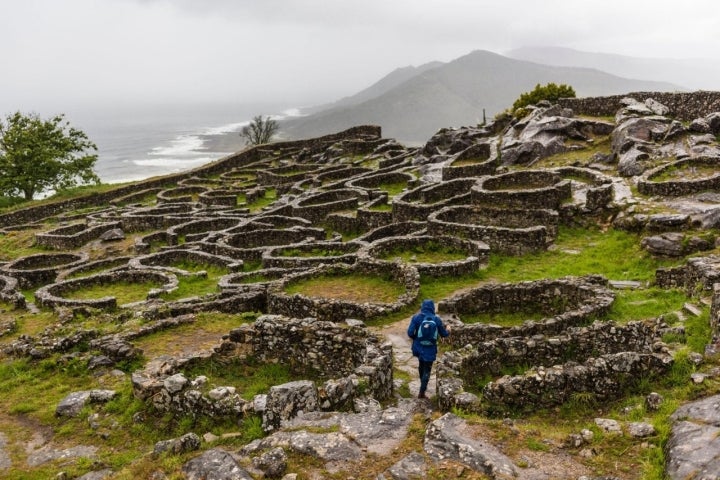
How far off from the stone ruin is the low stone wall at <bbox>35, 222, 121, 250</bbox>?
16cm

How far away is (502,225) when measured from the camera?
106 feet

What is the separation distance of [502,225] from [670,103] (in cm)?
2685

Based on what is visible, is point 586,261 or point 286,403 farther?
point 586,261

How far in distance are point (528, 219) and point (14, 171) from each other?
69110 millimetres

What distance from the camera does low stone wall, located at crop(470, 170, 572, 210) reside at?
32.7 m

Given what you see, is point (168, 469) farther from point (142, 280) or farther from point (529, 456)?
point (142, 280)

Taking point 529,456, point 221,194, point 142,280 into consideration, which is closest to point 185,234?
point 142,280

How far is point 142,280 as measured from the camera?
3073 centimetres

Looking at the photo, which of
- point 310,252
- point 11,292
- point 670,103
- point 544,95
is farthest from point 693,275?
point 544,95

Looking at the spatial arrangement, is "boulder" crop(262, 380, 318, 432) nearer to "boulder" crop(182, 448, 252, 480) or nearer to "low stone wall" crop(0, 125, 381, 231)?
"boulder" crop(182, 448, 252, 480)

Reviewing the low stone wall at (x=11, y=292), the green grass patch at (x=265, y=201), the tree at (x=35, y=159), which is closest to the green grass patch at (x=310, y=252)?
the low stone wall at (x=11, y=292)

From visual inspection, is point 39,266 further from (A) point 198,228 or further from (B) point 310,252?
(B) point 310,252

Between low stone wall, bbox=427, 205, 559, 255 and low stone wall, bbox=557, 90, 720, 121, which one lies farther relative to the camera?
low stone wall, bbox=557, 90, 720, 121

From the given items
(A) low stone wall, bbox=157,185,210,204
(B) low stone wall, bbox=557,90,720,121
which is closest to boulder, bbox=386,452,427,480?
(B) low stone wall, bbox=557,90,720,121
